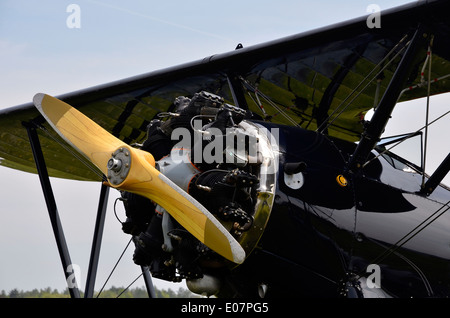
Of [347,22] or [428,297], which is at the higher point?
[347,22]

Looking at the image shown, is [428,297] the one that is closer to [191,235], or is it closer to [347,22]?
[191,235]

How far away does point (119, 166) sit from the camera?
5281mm

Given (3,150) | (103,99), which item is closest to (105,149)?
(103,99)

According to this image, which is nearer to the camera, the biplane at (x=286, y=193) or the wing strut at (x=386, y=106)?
the biplane at (x=286, y=193)

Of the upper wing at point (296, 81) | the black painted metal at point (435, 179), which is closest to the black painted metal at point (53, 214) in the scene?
the upper wing at point (296, 81)

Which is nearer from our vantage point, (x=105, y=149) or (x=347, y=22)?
(x=105, y=149)

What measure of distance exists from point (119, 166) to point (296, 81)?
3.31 meters

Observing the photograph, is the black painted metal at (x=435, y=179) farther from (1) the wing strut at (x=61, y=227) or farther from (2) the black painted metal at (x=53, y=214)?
(2) the black painted metal at (x=53, y=214)

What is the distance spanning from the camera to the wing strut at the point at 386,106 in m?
5.91

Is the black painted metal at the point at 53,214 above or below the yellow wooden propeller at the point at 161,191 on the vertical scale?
above

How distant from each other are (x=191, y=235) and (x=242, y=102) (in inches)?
88.9

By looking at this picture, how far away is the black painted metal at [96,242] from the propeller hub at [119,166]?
371 centimetres
